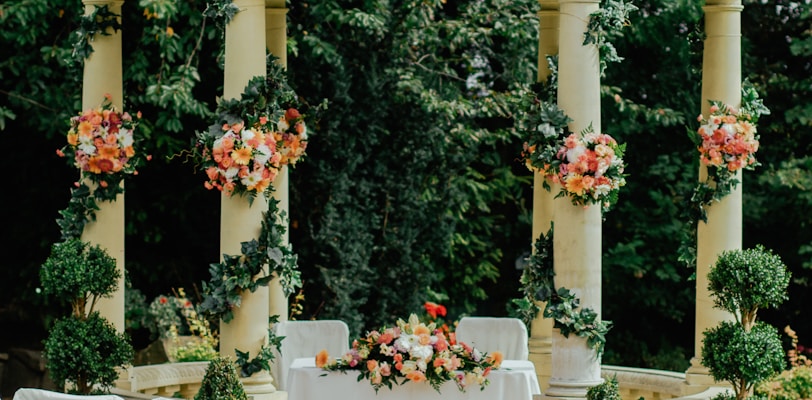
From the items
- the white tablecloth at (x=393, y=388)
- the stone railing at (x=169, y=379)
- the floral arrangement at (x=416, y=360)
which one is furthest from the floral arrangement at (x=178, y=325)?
the floral arrangement at (x=416, y=360)

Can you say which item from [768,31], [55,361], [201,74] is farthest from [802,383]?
[768,31]

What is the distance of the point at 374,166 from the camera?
2145cm

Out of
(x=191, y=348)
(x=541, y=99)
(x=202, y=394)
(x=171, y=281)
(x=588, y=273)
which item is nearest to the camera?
(x=202, y=394)

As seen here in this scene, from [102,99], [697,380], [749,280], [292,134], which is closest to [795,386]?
[697,380]

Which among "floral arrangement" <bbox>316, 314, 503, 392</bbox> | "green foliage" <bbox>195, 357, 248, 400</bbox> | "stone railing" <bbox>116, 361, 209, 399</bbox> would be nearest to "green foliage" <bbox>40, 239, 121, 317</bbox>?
"stone railing" <bbox>116, 361, 209, 399</bbox>

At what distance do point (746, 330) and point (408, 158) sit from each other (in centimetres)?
1021

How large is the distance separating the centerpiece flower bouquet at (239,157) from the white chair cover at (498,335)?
327cm

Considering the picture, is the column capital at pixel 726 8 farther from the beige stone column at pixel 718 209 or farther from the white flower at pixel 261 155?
the white flower at pixel 261 155

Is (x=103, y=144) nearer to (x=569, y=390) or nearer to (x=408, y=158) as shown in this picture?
(x=569, y=390)

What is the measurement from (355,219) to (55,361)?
8.62 metres

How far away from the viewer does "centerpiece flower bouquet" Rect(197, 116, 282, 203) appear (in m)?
12.1

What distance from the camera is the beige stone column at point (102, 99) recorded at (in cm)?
1372

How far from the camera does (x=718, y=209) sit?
45.1 ft

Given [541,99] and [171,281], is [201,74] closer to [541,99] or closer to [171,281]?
[171,281]
